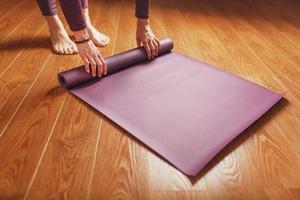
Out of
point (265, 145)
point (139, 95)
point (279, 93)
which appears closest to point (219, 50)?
point (279, 93)

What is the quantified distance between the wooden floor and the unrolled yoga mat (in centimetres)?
3

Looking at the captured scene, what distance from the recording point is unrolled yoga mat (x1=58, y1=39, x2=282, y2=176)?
861 millimetres

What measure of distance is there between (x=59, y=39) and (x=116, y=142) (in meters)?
0.91

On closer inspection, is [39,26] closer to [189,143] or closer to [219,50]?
[219,50]

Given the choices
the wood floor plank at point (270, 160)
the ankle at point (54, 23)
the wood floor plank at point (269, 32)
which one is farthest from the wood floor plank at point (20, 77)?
the wood floor plank at point (269, 32)

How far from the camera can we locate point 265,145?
2.88ft

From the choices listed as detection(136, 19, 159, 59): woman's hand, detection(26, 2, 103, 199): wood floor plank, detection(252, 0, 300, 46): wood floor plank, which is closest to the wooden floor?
detection(26, 2, 103, 199): wood floor plank

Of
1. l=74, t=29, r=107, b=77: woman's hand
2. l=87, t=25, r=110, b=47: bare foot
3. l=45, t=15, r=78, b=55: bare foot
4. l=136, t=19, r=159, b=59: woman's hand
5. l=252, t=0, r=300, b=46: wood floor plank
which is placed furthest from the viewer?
l=252, t=0, r=300, b=46: wood floor plank

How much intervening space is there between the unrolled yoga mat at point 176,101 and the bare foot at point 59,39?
1.24ft

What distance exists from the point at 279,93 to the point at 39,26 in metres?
1.56

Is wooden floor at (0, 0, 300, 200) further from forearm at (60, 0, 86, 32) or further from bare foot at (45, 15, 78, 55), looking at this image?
forearm at (60, 0, 86, 32)

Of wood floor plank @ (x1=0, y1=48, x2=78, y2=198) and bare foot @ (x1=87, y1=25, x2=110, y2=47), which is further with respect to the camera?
bare foot @ (x1=87, y1=25, x2=110, y2=47)

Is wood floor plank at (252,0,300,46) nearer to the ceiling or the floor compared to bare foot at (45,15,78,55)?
nearer to the floor

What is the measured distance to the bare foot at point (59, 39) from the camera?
1507 mm
